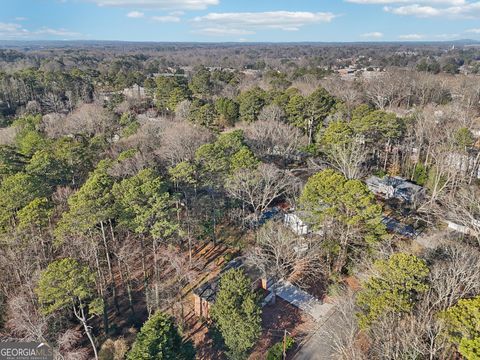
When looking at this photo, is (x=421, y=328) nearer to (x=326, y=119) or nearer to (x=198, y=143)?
(x=198, y=143)

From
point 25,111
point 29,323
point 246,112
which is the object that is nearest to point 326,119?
point 246,112

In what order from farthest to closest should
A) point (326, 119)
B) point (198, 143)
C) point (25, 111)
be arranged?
point (25, 111) → point (326, 119) → point (198, 143)

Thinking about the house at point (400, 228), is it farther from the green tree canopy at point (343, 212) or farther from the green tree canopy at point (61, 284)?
the green tree canopy at point (61, 284)

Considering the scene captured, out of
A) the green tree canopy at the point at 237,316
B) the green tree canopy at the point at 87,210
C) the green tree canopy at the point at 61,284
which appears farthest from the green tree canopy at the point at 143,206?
the green tree canopy at the point at 237,316

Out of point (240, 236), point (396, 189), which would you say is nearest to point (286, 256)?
point (240, 236)

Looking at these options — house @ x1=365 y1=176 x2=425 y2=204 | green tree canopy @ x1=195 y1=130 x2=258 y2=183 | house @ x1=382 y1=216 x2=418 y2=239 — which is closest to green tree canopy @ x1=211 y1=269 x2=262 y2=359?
green tree canopy @ x1=195 y1=130 x2=258 y2=183

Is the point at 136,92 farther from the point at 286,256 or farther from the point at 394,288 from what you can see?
the point at 394,288
